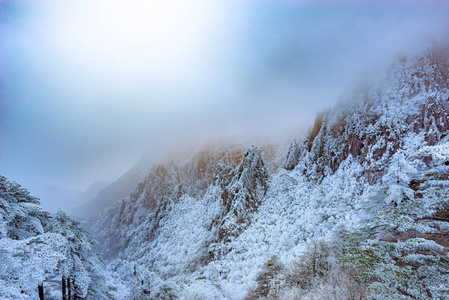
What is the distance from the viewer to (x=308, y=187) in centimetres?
5456

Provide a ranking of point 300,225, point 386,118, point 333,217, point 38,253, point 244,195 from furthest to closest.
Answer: point 244,195 < point 300,225 < point 386,118 < point 333,217 < point 38,253

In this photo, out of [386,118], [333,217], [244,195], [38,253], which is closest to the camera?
[38,253]

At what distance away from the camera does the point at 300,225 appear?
45.2 metres

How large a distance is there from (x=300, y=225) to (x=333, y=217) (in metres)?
7.76

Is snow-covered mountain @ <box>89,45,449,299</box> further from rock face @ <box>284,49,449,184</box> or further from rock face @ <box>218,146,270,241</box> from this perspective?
rock face @ <box>218,146,270,241</box>

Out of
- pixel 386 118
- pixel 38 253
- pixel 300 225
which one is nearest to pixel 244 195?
pixel 300 225

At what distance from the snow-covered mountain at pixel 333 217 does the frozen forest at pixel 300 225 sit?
3.6 inches

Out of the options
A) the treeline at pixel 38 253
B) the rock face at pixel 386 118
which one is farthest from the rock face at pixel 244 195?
the treeline at pixel 38 253

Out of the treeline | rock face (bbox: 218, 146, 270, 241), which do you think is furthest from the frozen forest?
rock face (bbox: 218, 146, 270, 241)

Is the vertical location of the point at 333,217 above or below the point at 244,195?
below

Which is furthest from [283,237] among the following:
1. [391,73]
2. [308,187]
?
[391,73]

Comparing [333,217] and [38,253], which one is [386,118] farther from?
[38,253]

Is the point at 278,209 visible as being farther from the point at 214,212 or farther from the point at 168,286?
the point at 168,286

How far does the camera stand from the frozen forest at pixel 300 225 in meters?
7.89
